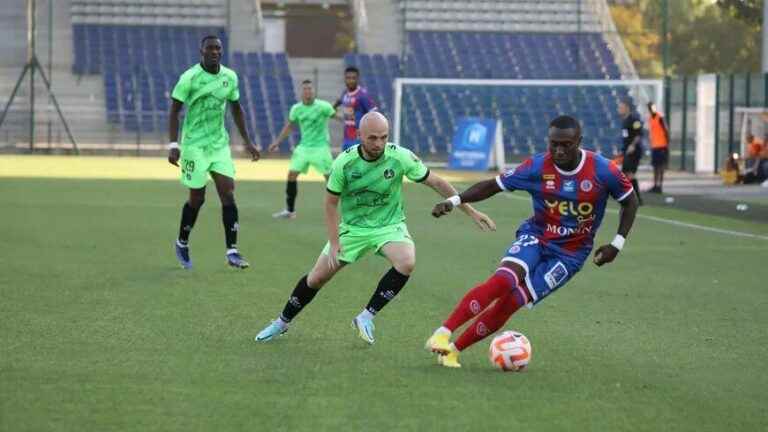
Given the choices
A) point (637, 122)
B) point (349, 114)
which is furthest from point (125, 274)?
point (637, 122)

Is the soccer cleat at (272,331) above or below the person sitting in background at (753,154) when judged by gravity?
above

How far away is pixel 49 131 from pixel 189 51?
871cm

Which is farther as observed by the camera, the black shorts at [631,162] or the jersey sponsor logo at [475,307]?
the black shorts at [631,162]

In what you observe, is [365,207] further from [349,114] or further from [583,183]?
[349,114]

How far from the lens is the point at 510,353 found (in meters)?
9.40

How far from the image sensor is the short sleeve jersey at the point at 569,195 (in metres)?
9.70

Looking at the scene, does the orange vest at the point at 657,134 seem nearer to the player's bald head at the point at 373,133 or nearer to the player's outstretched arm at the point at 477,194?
the player's bald head at the point at 373,133

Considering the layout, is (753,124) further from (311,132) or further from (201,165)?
(201,165)

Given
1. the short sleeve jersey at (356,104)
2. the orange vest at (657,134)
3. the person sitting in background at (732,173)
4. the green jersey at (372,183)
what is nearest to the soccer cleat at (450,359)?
the green jersey at (372,183)

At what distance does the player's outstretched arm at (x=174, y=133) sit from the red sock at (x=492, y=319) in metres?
6.06

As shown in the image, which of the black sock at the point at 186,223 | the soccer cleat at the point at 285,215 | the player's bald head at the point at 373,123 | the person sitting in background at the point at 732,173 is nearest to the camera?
the player's bald head at the point at 373,123

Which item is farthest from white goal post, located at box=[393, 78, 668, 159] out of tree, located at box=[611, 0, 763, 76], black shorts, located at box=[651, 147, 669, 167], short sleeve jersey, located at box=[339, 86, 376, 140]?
tree, located at box=[611, 0, 763, 76]

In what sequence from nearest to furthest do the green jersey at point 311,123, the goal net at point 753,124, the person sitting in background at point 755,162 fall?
the green jersey at point 311,123
the person sitting in background at point 755,162
the goal net at point 753,124

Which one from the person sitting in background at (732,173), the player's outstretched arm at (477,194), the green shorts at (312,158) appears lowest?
the person sitting in background at (732,173)
